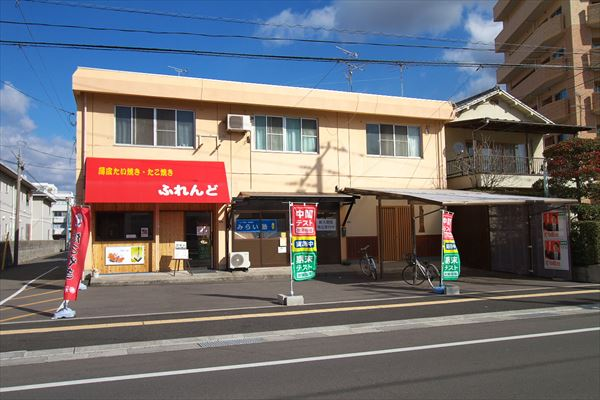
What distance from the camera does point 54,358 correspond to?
23.6 feet

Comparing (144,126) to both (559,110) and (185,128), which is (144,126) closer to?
(185,128)

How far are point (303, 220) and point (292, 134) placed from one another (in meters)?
7.84

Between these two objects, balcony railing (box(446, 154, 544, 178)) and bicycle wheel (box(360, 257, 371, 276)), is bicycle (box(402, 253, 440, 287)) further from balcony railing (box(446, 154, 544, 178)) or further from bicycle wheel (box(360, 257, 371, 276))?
balcony railing (box(446, 154, 544, 178))

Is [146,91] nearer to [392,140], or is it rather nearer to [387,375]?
[392,140]

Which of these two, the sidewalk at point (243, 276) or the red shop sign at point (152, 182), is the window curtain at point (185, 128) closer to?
the red shop sign at point (152, 182)

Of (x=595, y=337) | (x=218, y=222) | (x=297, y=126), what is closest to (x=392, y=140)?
(x=297, y=126)

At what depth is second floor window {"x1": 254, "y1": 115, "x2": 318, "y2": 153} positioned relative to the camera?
19.5 meters

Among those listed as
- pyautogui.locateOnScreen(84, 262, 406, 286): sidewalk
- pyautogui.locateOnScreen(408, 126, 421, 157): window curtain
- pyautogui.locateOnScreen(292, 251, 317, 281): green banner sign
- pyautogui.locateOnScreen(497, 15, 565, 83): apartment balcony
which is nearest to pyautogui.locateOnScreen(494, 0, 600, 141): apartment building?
pyautogui.locateOnScreen(497, 15, 565, 83): apartment balcony

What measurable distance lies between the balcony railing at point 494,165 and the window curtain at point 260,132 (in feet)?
29.8

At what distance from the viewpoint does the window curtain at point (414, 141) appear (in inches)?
859

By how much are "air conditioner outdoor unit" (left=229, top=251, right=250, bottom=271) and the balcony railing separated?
10.6 metres

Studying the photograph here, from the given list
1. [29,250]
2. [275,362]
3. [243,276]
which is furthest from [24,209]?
[275,362]

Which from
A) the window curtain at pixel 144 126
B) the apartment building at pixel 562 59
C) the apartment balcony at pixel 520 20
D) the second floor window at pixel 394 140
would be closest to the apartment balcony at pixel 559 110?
the apartment building at pixel 562 59

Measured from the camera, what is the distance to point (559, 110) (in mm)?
37188
